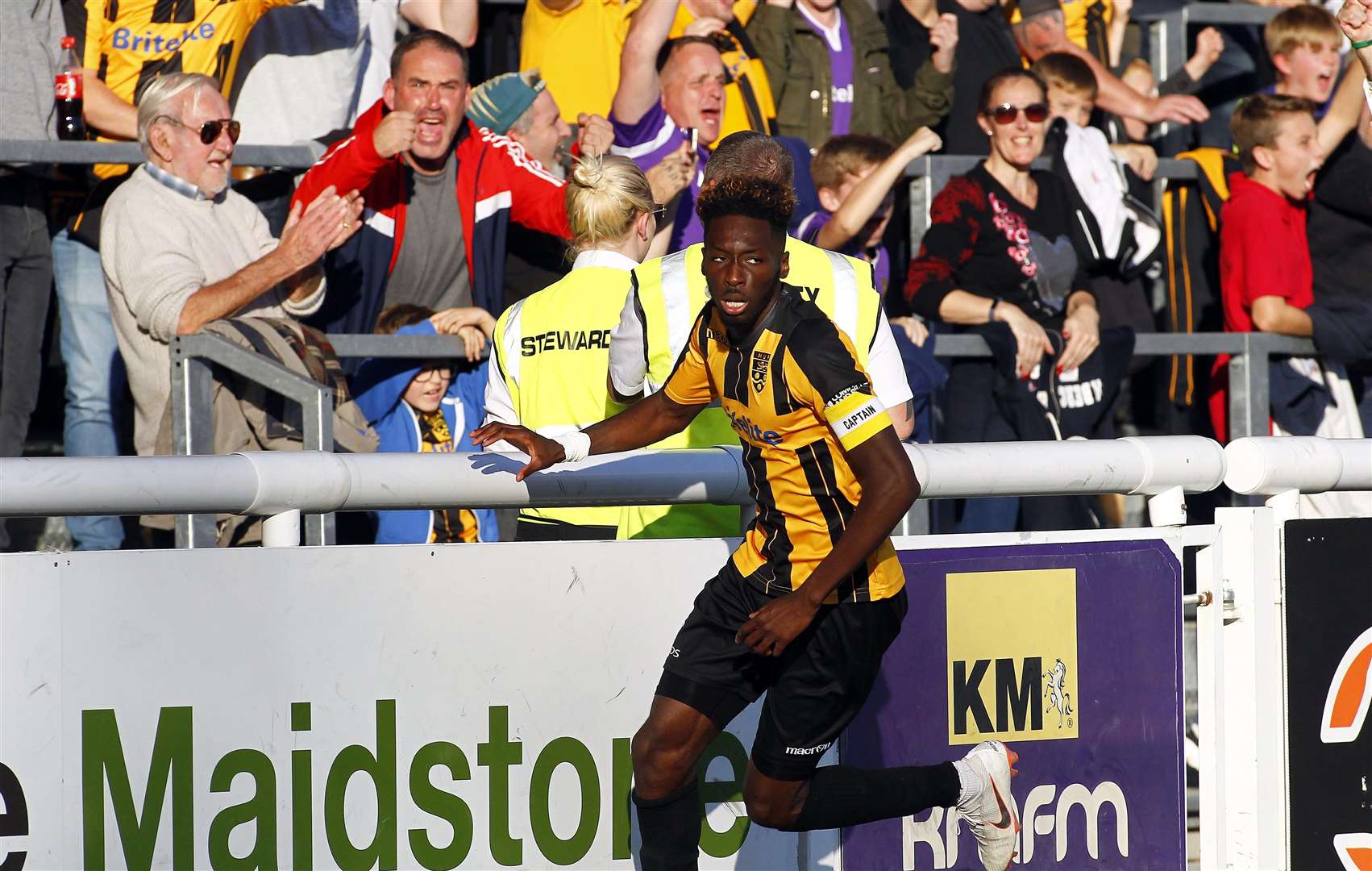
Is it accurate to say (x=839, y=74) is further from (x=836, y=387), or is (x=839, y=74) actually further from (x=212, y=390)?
(x=836, y=387)

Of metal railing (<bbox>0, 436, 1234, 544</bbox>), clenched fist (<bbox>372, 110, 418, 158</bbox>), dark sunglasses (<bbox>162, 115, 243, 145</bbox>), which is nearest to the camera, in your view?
metal railing (<bbox>0, 436, 1234, 544</bbox>)

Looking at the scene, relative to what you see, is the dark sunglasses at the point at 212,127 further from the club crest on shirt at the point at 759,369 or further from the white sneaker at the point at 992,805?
the white sneaker at the point at 992,805

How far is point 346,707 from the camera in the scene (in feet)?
11.0

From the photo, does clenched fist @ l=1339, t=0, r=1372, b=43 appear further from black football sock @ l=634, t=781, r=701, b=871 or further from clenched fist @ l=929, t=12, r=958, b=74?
black football sock @ l=634, t=781, r=701, b=871

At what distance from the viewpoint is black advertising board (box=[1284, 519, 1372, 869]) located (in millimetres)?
4020

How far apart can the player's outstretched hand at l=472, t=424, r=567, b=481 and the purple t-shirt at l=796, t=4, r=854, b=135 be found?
154 inches

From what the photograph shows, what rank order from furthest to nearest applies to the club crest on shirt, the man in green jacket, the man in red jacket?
1. the man in green jacket
2. the man in red jacket
3. the club crest on shirt

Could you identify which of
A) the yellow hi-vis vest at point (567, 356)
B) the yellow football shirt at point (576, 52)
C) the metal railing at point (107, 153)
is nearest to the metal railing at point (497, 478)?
the yellow hi-vis vest at point (567, 356)

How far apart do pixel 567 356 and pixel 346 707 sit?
1.41 m

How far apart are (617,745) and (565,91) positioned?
3.79 meters

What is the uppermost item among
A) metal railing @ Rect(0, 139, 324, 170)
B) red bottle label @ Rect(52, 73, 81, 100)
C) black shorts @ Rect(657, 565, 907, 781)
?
red bottle label @ Rect(52, 73, 81, 100)

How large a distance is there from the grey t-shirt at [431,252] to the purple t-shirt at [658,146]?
0.78 m

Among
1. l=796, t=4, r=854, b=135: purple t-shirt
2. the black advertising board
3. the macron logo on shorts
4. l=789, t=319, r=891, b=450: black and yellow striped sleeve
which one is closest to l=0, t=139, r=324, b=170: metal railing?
l=796, t=4, r=854, b=135: purple t-shirt

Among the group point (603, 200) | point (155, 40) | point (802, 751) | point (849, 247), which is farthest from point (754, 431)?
point (155, 40)
